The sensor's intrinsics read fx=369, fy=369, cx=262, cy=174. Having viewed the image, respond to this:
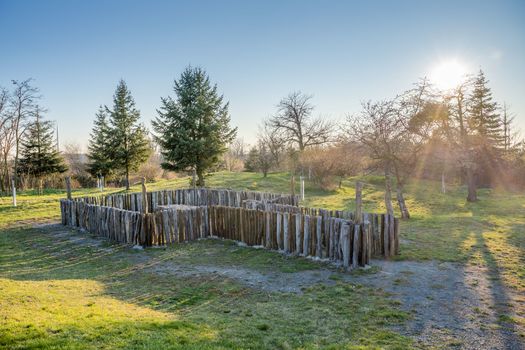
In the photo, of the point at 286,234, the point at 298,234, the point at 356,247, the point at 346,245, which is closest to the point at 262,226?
the point at 286,234

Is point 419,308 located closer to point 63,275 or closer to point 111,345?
point 111,345

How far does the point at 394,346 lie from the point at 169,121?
25.9 meters

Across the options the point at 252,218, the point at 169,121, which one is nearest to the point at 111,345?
the point at 252,218

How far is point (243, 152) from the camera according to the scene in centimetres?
9069

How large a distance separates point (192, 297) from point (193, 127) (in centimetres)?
2144

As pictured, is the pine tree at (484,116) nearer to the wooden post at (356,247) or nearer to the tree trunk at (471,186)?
the tree trunk at (471,186)

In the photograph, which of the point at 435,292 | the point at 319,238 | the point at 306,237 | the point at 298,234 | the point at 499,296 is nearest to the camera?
the point at 499,296

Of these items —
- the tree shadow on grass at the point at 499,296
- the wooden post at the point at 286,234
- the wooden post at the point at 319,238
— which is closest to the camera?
the tree shadow on grass at the point at 499,296

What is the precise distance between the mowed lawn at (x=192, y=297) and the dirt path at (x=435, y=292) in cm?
29

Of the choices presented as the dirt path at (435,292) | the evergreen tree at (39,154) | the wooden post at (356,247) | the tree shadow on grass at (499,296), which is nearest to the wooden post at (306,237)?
the dirt path at (435,292)

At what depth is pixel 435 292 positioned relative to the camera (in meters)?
7.71

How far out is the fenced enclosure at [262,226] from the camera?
9.77 meters

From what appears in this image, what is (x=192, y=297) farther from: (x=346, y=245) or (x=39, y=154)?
(x=39, y=154)

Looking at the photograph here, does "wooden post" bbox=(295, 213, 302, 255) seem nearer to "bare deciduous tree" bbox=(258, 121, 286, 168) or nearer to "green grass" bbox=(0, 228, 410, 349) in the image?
"green grass" bbox=(0, 228, 410, 349)
